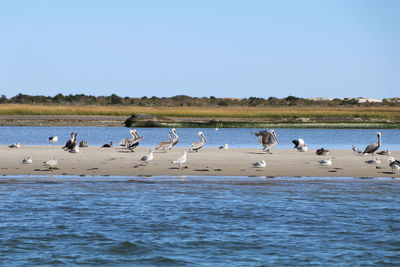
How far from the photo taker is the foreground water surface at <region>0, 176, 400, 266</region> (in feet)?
38.2

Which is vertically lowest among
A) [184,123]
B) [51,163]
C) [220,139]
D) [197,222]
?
[197,222]

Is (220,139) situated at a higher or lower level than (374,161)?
lower

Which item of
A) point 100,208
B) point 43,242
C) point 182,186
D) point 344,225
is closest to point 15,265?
point 43,242

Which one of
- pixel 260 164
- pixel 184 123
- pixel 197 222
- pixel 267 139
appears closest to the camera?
pixel 197 222

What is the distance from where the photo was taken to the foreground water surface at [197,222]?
11.6 m

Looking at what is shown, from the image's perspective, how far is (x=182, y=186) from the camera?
19.8 meters

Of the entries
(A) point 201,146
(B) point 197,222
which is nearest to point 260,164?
(A) point 201,146

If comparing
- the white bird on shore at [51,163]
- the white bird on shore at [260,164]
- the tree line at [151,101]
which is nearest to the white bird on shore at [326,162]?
the white bird on shore at [260,164]

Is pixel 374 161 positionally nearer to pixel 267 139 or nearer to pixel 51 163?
pixel 267 139

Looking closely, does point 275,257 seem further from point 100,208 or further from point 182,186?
point 182,186

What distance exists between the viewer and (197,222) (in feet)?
47.3

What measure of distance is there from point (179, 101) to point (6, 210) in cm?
13954

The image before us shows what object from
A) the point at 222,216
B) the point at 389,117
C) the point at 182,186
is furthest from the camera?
the point at 389,117

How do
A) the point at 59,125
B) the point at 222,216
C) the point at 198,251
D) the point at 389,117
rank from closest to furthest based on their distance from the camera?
1. the point at 198,251
2. the point at 222,216
3. the point at 59,125
4. the point at 389,117
